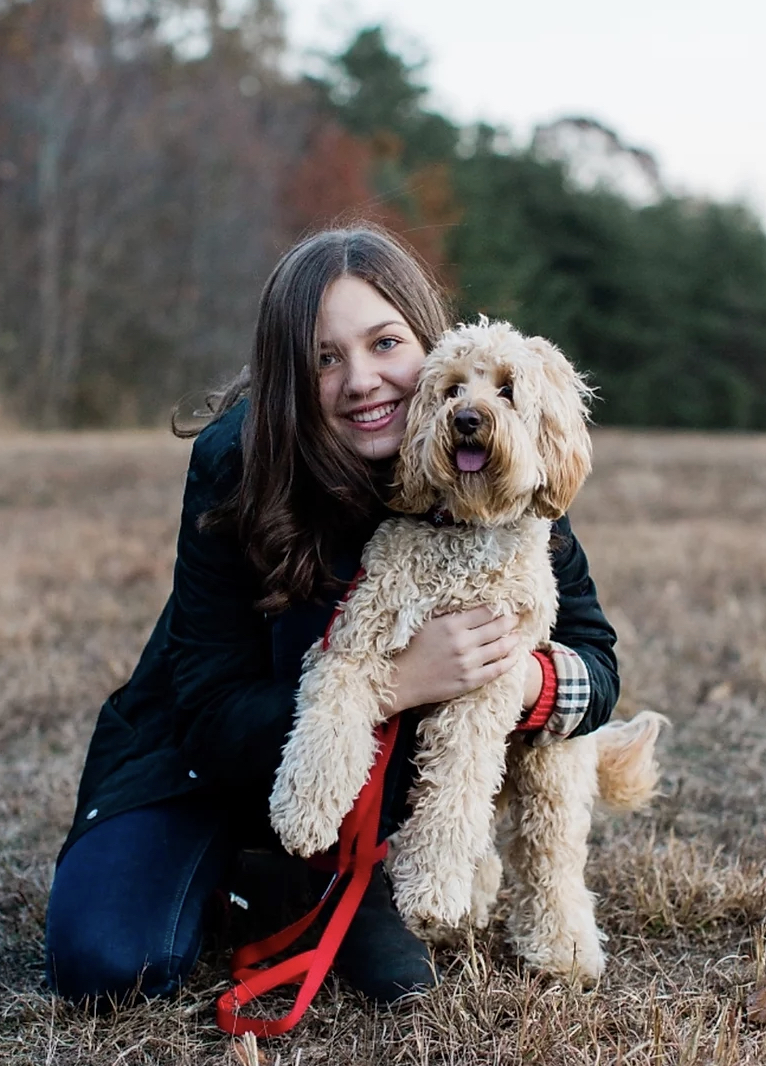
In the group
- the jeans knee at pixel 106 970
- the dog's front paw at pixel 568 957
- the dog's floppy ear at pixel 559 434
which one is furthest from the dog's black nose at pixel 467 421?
the jeans knee at pixel 106 970

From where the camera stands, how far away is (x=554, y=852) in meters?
2.79

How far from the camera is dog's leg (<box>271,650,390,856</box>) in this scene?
7.98 feet

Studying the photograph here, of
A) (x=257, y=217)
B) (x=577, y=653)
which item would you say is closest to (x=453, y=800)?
(x=577, y=653)

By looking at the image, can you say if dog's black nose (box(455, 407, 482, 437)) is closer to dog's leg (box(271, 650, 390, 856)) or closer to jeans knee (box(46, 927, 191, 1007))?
dog's leg (box(271, 650, 390, 856))

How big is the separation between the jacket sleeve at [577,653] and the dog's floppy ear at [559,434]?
1.12ft

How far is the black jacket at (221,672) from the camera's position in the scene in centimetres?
271

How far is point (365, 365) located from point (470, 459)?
1.35ft

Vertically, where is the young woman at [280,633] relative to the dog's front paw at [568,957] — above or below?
above

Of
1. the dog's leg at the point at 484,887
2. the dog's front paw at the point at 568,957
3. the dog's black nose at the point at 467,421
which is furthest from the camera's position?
the dog's leg at the point at 484,887

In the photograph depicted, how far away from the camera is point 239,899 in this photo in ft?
10.2

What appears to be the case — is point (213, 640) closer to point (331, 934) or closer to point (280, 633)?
point (280, 633)

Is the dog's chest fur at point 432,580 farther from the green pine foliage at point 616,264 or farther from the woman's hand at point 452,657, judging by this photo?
the green pine foliage at point 616,264

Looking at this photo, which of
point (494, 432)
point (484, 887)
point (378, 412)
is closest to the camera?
point (494, 432)

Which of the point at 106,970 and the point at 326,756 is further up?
the point at 326,756
